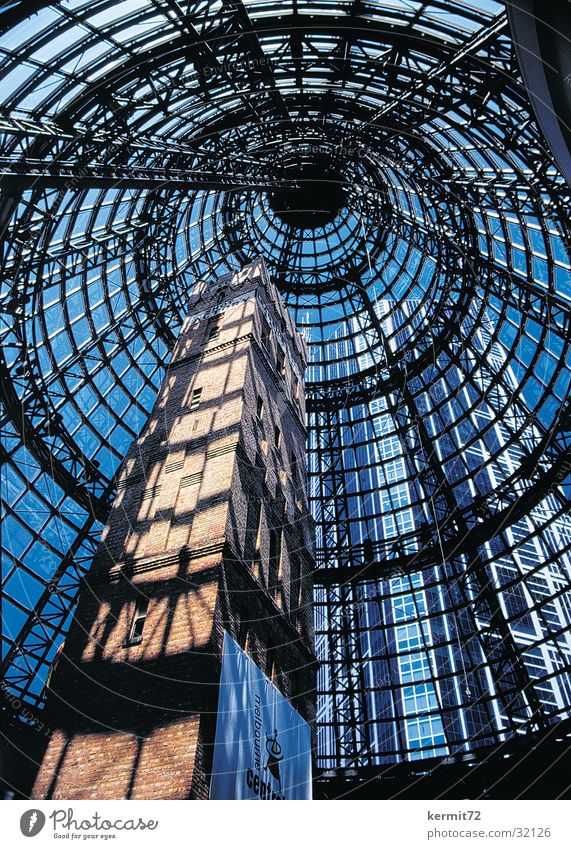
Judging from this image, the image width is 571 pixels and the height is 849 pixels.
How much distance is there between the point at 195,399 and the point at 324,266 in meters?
20.5

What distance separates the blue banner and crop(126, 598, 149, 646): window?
2706mm

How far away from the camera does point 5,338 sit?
82.7 feet

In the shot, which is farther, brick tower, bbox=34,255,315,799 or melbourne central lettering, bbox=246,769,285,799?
melbourne central lettering, bbox=246,769,285,799

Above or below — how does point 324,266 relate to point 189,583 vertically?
above

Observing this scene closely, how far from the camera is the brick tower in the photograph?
14.2 m

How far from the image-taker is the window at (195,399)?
24742 millimetres

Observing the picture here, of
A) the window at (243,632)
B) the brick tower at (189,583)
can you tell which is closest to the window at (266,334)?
Answer: the brick tower at (189,583)

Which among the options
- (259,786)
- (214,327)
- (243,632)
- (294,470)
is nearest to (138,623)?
(243,632)

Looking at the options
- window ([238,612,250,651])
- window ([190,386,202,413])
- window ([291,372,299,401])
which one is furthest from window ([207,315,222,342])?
window ([238,612,250,651])

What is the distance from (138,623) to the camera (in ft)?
56.7

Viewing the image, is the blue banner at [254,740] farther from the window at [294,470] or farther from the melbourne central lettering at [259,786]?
the window at [294,470]

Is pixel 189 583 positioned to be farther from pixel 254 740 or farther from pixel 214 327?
pixel 214 327

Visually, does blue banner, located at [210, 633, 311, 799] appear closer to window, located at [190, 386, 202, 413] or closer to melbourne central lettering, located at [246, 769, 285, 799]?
melbourne central lettering, located at [246, 769, 285, 799]
